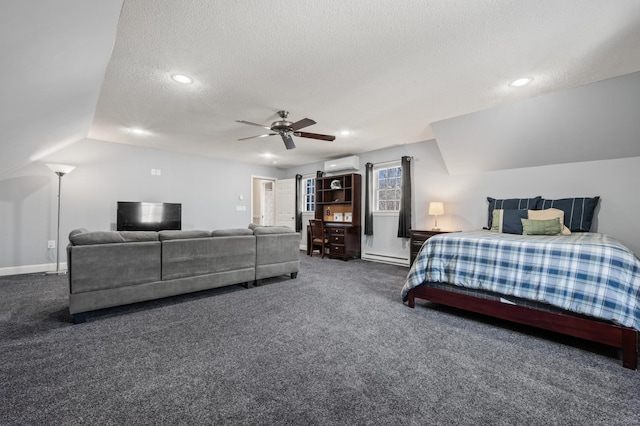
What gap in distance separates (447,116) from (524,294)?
2.58 metres

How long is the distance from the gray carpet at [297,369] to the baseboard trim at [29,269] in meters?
2.12

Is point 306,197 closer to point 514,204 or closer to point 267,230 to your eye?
point 267,230

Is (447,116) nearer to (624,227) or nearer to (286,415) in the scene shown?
(624,227)

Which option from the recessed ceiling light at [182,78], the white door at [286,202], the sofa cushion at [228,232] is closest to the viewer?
the recessed ceiling light at [182,78]

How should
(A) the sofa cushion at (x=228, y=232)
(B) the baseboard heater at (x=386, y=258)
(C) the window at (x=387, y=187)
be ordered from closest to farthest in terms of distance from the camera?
1. (A) the sofa cushion at (x=228, y=232)
2. (B) the baseboard heater at (x=386, y=258)
3. (C) the window at (x=387, y=187)

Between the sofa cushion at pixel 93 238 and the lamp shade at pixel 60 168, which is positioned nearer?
the sofa cushion at pixel 93 238

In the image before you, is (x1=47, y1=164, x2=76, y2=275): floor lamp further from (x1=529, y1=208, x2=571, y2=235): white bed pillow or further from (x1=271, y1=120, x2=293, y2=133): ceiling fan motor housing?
(x1=529, y1=208, x2=571, y2=235): white bed pillow

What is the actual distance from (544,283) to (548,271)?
11 cm

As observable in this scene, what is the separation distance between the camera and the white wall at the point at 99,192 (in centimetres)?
435

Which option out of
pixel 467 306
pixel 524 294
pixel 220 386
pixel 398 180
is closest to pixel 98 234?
pixel 220 386

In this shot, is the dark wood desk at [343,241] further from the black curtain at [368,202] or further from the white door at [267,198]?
the white door at [267,198]

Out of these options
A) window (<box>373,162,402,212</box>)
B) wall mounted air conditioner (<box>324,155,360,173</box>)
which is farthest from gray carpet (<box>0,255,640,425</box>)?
wall mounted air conditioner (<box>324,155,360,173</box>)

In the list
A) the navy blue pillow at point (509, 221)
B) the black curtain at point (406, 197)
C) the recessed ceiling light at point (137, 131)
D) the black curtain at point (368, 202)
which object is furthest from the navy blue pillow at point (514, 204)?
the recessed ceiling light at point (137, 131)

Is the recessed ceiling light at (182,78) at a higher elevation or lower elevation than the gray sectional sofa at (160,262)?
higher
